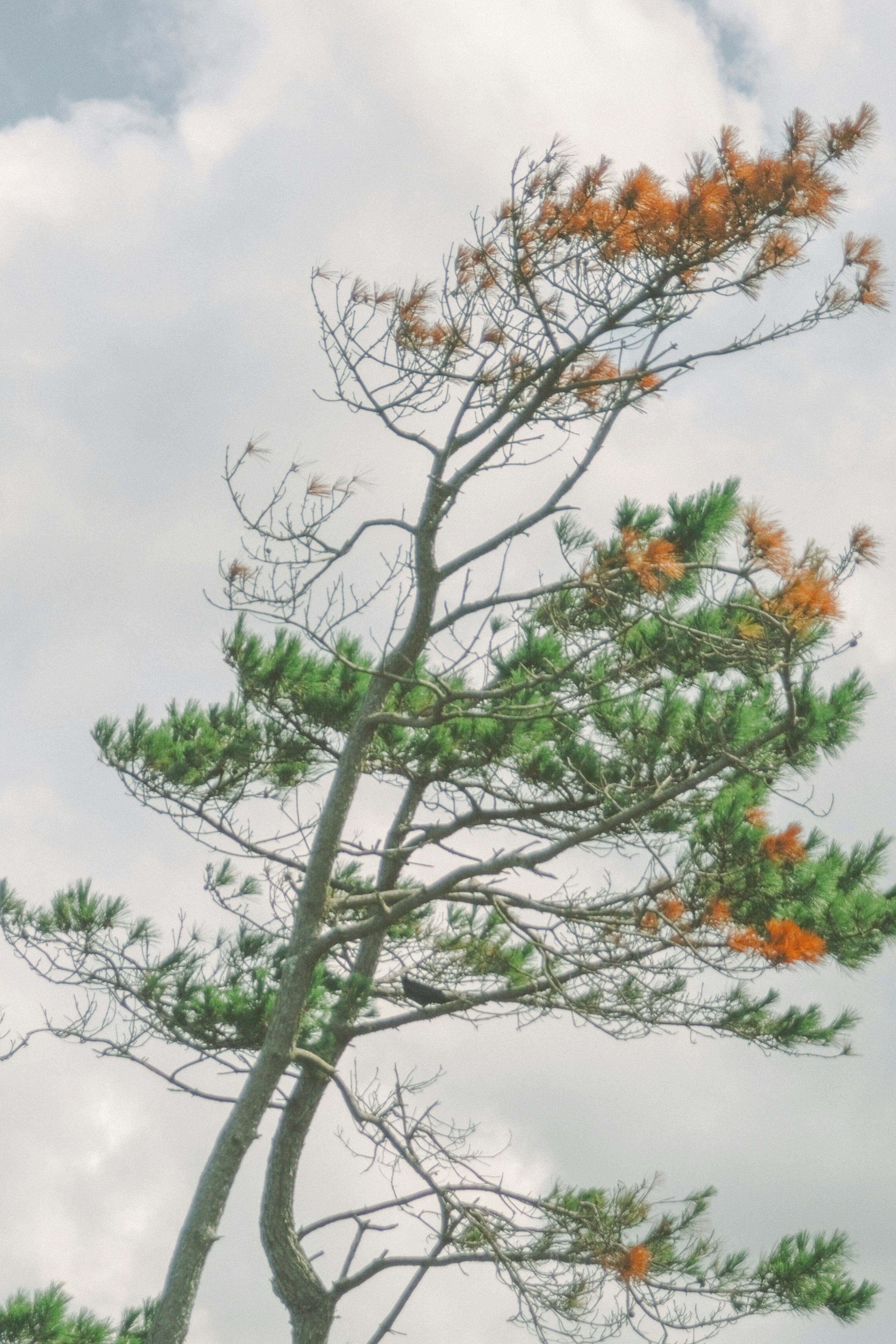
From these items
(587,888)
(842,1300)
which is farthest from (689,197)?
(842,1300)

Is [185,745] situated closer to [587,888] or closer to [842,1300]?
[587,888]

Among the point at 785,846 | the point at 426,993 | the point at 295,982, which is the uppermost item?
the point at 785,846

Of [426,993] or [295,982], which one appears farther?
[426,993]

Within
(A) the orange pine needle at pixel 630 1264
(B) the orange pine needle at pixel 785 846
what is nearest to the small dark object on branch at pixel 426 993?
(A) the orange pine needle at pixel 630 1264

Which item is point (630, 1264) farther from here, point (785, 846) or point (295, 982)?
point (785, 846)

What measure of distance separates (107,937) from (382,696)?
83.8 inches

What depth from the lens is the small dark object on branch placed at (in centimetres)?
655

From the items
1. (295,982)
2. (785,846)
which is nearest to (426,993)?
(295,982)

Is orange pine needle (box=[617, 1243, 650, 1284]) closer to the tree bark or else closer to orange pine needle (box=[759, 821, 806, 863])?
the tree bark

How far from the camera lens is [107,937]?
21.8 ft

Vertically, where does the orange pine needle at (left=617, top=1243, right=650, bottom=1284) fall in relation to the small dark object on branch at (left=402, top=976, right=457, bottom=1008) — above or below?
below

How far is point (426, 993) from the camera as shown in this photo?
6570 mm

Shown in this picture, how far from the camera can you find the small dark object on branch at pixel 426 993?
655cm

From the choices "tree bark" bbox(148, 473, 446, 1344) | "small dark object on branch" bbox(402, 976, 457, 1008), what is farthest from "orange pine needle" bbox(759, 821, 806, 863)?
"small dark object on branch" bbox(402, 976, 457, 1008)
